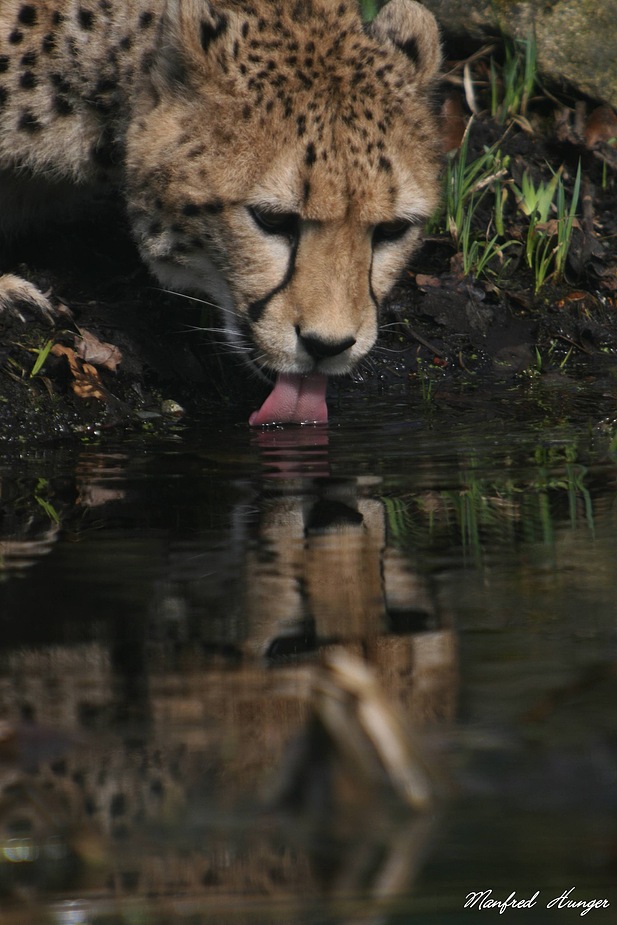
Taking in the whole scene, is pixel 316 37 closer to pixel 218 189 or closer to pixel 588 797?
pixel 218 189

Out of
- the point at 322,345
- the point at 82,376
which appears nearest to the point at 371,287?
the point at 322,345

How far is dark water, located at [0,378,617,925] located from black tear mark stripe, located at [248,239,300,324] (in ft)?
3.08

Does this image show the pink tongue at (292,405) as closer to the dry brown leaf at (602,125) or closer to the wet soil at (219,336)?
the wet soil at (219,336)

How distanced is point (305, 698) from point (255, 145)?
275 cm

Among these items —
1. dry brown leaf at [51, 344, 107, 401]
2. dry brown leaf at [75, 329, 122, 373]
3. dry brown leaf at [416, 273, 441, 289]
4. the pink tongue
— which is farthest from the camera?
dry brown leaf at [416, 273, 441, 289]

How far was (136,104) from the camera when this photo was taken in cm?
446

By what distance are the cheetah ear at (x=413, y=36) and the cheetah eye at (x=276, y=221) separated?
2.83 feet

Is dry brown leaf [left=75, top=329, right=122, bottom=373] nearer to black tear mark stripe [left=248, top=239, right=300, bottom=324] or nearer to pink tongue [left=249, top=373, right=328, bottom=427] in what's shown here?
pink tongue [left=249, top=373, right=328, bottom=427]

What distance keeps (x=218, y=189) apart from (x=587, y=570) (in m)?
2.19

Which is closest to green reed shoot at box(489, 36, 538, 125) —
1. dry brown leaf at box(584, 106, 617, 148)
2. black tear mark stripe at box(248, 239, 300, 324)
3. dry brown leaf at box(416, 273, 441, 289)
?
dry brown leaf at box(584, 106, 617, 148)

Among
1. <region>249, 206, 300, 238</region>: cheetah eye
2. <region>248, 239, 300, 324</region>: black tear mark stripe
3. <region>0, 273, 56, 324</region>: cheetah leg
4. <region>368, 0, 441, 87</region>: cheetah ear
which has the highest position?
<region>368, 0, 441, 87</region>: cheetah ear

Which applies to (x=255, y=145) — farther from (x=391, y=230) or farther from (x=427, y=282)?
(x=427, y=282)

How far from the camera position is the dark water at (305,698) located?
130cm
